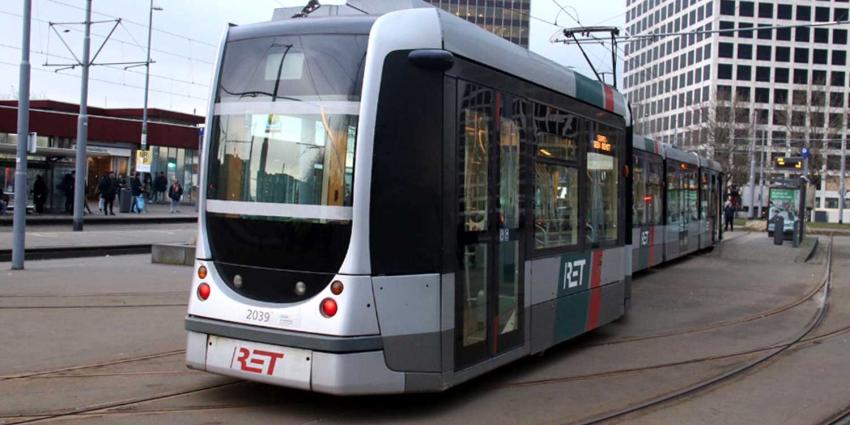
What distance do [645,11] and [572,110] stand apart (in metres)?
114

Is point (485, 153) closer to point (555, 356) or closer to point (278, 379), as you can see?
point (278, 379)

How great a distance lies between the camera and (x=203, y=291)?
5.71m

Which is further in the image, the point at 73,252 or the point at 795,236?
the point at 795,236

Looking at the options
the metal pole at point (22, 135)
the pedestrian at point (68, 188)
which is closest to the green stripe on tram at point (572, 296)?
the metal pole at point (22, 135)

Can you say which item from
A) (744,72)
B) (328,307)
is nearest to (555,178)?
(328,307)

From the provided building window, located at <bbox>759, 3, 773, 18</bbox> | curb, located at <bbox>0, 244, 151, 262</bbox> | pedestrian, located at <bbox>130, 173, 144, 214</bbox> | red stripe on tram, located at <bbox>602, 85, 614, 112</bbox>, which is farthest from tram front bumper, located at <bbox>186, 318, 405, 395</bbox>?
building window, located at <bbox>759, 3, 773, 18</bbox>

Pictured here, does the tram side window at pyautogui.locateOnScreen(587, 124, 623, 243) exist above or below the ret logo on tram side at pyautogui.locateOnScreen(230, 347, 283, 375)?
above

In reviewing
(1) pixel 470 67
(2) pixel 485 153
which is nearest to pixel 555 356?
(2) pixel 485 153

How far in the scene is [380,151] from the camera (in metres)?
5.32

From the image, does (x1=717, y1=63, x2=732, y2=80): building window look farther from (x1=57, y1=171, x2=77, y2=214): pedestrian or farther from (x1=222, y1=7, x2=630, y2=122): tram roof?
(x1=222, y1=7, x2=630, y2=122): tram roof

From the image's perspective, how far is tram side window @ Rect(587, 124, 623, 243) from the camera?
8.23 metres

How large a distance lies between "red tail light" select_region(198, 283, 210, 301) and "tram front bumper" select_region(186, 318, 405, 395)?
0.91ft

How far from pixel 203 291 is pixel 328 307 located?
113 centimetres

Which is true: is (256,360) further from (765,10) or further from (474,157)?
(765,10)
